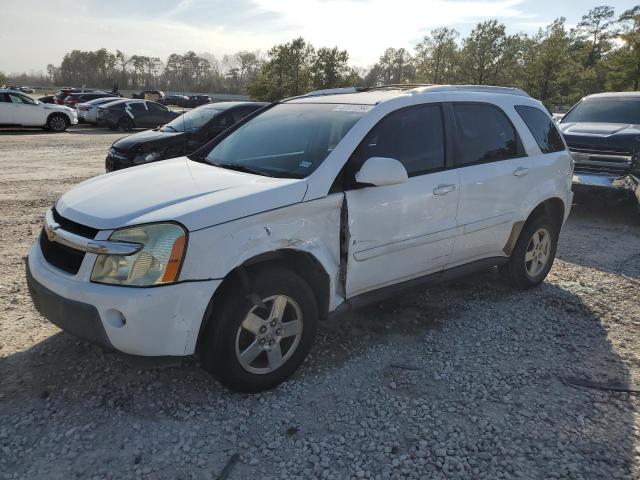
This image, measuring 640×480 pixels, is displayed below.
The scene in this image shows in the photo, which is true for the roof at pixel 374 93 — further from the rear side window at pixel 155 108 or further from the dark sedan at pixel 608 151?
the rear side window at pixel 155 108

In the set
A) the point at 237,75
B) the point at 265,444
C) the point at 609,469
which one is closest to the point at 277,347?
the point at 265,444

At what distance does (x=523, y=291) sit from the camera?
195 inches

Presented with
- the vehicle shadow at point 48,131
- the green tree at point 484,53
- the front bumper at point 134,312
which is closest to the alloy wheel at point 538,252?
the front bumper at point 134,312

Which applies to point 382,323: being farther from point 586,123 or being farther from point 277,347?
point 586,123

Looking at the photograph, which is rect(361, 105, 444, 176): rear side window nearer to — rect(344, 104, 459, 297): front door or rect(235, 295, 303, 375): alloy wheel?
rect(344, 104, 459, 297): front door

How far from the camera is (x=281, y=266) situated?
3.12 meters

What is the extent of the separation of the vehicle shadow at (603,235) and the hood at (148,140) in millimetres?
6753

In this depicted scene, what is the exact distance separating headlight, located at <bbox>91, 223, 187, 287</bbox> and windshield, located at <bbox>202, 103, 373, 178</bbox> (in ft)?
3.07

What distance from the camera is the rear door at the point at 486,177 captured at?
4.08 meters

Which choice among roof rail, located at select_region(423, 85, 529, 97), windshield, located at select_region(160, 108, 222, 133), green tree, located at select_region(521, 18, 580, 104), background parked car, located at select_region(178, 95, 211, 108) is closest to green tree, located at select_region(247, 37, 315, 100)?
green tree, located at select_region(521, 18, 580, 104)

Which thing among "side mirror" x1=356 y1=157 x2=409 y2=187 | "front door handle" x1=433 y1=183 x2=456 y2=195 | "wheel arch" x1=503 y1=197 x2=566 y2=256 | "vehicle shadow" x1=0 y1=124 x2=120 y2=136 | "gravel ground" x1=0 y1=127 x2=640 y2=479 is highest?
"side mirror" x1=356 y1=157 x2=409 y2=187

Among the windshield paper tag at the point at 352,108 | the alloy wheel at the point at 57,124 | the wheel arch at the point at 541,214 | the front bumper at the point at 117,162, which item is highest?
the windshield paper tag at the point at 352,108

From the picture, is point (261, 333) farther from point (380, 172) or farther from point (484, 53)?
point (484, 53)

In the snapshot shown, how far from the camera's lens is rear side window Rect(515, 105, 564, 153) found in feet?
15.6
